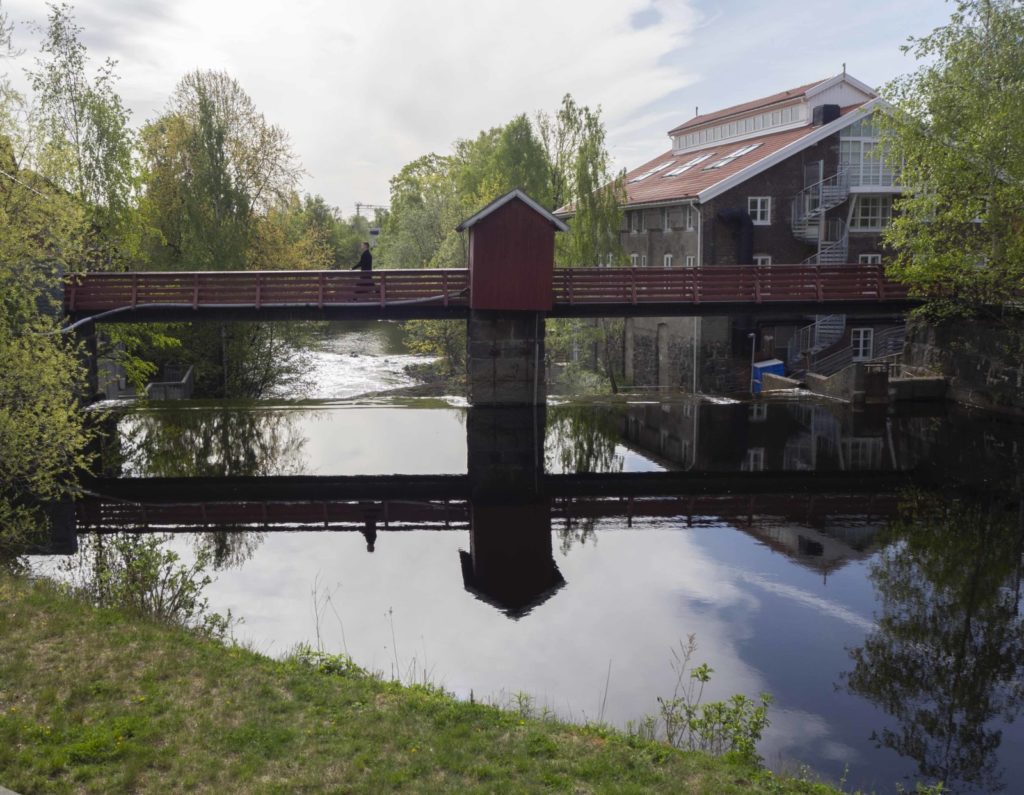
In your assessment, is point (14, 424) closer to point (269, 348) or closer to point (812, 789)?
point (812, 789)

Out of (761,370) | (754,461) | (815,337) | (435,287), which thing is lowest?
(754,461)

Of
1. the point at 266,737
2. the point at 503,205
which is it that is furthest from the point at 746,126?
the point at 266,737

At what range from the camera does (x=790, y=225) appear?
115ft

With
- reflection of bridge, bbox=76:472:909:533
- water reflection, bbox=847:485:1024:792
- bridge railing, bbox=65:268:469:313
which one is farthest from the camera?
bridge railing, bbox=65:268:469:313

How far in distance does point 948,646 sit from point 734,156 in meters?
30.7

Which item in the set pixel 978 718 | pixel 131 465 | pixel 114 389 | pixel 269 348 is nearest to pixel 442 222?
pixel 269 348

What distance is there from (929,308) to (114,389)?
93.3 ft

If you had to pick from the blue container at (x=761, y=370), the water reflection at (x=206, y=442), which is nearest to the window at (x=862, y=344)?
A: the blue container at (x=761, y=370)

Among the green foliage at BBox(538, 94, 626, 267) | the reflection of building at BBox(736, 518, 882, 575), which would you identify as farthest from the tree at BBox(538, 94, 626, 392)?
the reflection of building at BBox(736, 518, 882, 575)

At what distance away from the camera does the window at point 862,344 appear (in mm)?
34875

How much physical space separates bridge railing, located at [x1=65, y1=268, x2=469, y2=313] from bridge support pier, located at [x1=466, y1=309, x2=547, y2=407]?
1610 millimetres

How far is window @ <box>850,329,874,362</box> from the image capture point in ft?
114

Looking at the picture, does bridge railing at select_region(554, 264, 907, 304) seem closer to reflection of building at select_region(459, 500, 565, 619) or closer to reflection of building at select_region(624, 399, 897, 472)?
reflection of building at select_region(624, 399, 897, 472)

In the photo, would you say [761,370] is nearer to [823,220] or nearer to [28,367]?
[823,220]
